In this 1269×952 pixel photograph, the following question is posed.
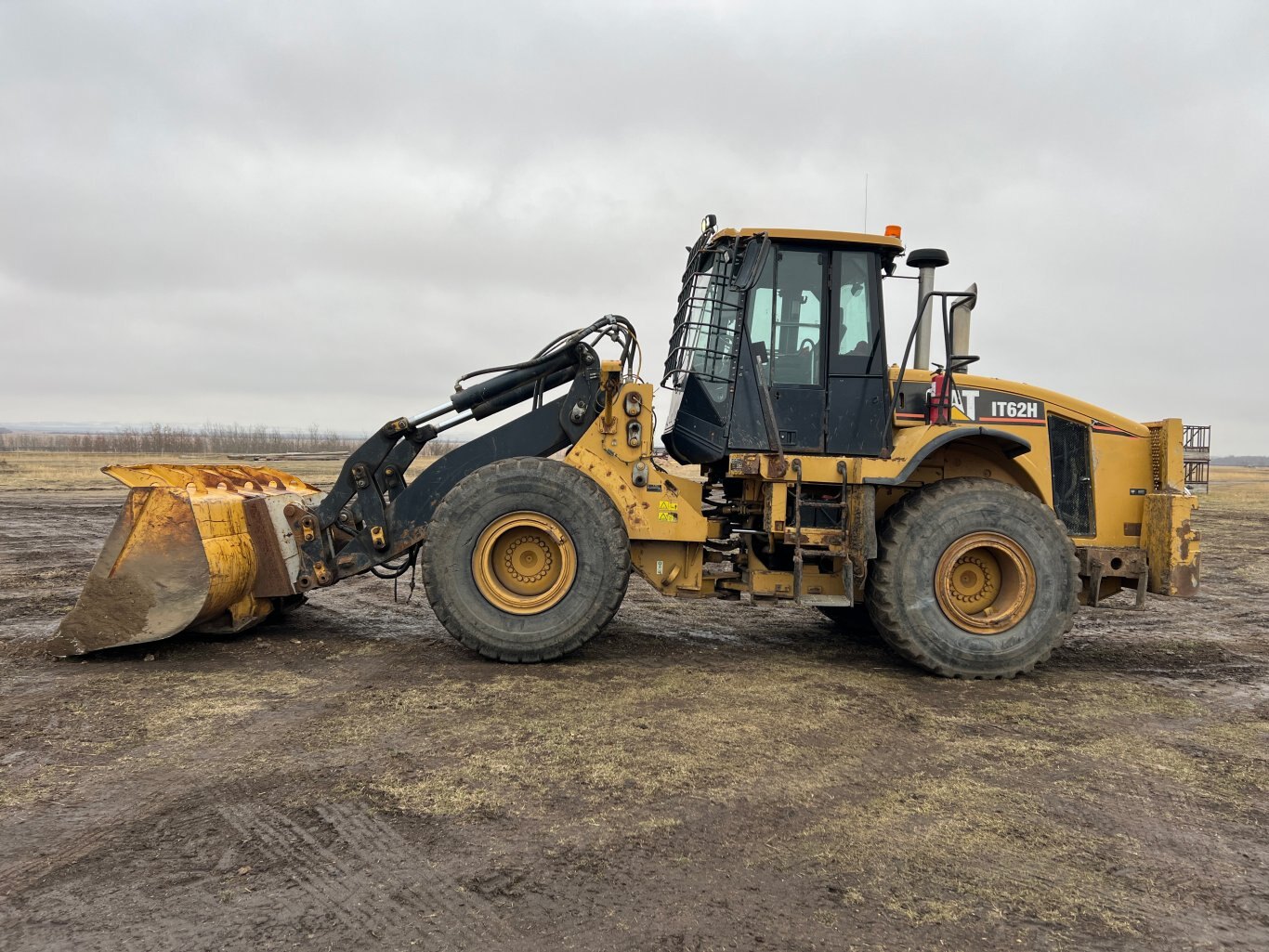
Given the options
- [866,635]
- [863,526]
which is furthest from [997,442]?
[866,635]

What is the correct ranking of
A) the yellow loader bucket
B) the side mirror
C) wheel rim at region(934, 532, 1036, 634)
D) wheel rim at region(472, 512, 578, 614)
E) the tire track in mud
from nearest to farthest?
the tire track in mud, the yellow loader bucket, wheel rim at region(934, 532, 1036, 634), wheel rim at region(472, 512, 578, 614), the side mirror

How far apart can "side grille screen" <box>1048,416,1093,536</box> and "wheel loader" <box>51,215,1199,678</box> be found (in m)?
0.02

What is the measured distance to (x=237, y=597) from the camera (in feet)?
19.6

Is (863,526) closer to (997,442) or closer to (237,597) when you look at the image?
(997,442)

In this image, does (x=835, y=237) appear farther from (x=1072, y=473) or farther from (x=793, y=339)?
(x=1072, y=473)

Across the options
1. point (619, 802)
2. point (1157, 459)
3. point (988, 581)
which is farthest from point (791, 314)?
point (619, 802)

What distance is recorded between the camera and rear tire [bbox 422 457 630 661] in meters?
5.62

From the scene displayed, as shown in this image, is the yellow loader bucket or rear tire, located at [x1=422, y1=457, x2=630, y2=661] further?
rear tire, located at [x1=422, y1=457, x2=630, y2=661]

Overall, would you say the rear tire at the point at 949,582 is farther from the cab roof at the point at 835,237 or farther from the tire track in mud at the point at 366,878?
the tire track in mud at the point at 366,878

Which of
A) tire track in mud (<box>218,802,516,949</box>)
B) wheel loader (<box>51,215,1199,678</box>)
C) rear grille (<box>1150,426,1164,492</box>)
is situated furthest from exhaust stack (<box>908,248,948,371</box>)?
tire track in mud (<box>218,802,516,949</box>)

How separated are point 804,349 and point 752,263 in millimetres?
727

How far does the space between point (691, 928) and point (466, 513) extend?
355 centimetres

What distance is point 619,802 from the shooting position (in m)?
3.53

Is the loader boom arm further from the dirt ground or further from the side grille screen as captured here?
the side grille screen
